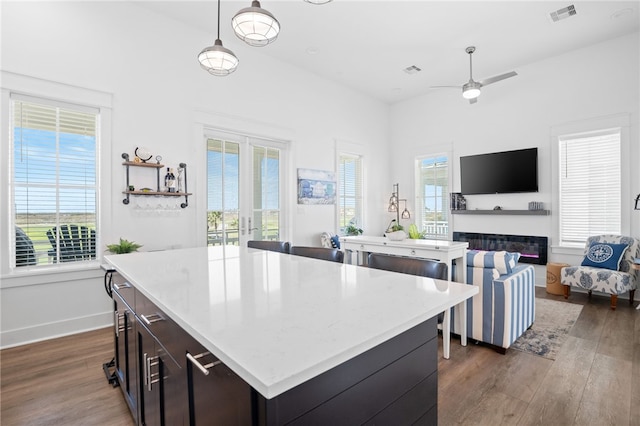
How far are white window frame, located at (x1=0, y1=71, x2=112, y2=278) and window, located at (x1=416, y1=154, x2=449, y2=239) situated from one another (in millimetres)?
5224

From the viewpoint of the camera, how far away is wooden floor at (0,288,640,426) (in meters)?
1.90

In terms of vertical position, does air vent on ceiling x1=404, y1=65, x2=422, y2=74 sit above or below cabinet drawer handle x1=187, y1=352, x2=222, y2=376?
above

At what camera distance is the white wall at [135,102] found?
3.05 meters

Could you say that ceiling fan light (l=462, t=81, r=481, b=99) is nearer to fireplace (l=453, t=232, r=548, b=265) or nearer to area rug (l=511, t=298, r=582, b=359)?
fireplace (l=453, t=232, r=548, b=265)

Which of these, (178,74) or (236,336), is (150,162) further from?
(236,336)

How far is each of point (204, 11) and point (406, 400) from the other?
4.42 m

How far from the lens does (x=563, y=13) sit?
152 inches

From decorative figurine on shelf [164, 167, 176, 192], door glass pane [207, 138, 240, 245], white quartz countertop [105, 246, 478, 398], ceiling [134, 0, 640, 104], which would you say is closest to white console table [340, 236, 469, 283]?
white quartz countertop [105, 246, 478, 398]

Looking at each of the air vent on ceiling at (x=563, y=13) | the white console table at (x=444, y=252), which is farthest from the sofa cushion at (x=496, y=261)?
the air vent on ceiling at (x=563, y=13)

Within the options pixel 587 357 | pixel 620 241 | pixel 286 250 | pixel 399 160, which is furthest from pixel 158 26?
pixel 620 241

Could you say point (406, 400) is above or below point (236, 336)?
below

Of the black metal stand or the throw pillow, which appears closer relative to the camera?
the black metal stand

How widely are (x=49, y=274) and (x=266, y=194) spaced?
273 cm

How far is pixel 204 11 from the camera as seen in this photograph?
150 inches
